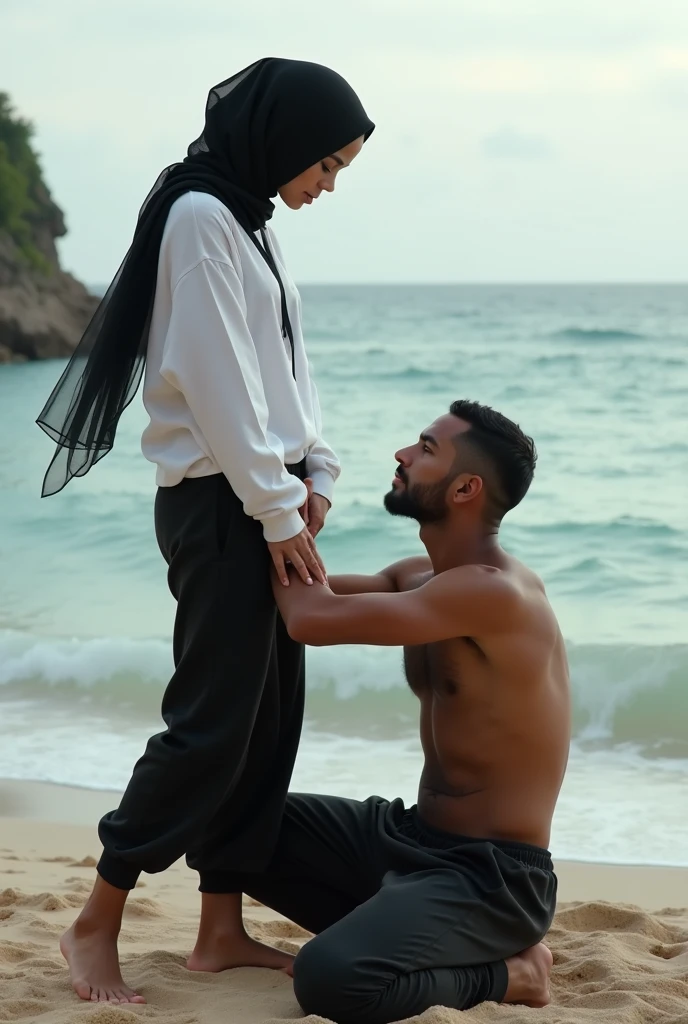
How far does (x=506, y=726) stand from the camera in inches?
106

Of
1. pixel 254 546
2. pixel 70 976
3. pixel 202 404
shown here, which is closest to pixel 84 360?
pixel 202 404

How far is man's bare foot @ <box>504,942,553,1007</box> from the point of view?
8.62 ft

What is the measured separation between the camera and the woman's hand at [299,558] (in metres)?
2.57

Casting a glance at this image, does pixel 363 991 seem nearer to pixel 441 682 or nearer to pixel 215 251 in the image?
pixel 441 682

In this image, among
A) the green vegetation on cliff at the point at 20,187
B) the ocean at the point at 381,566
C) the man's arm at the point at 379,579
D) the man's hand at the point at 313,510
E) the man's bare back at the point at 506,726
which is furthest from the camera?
the green vegetation on cliff at the point at 20,187

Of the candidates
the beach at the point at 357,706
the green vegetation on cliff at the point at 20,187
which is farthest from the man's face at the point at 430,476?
the green vegetation on cliff at the point at 20,187

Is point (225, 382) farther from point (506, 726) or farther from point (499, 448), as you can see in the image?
point (506, 726)

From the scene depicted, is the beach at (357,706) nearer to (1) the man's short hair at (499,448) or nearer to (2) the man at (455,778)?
(2) the man at (455,778)

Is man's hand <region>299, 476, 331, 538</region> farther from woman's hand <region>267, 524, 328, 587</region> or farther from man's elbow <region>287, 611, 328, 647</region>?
man's elbow <region>287, 611, 328, 647</region>

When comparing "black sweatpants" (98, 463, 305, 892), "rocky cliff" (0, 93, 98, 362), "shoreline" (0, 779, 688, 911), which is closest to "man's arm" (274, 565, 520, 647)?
"black sweatpants" (98, 463, 305, 892)

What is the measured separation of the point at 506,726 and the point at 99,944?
104 centimetres

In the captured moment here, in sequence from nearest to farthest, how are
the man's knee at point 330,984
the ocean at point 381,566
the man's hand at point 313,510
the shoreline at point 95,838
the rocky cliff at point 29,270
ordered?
the man's knee at point 330,984, the man's hand at point 313,510, the shoreline at point 95,838, the ocean at point 381,566, the rocky cliff at point 29,270

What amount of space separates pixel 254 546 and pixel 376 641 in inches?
13.4

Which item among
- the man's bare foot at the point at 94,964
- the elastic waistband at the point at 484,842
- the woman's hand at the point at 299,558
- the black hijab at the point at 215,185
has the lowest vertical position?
the man's bare foot at the point at 94,964
